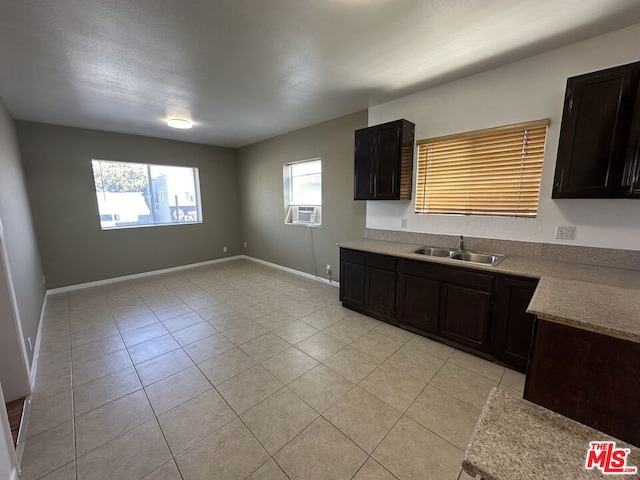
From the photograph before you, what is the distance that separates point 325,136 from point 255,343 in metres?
3.16

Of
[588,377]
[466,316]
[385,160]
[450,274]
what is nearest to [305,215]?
[385,160]

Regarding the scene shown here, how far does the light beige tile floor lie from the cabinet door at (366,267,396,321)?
0.57 feet

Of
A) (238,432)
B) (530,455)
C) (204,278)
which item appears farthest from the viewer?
(204,278)

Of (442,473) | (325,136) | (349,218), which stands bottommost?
(442,473)

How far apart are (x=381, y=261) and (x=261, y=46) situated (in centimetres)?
233

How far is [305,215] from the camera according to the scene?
476cm

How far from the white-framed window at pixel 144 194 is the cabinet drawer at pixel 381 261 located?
4253mm

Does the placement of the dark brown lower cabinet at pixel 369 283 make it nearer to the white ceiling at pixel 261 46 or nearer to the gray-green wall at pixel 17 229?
the white ceiling at pixel 261 46

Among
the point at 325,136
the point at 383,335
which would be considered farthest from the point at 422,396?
the point at 325,136

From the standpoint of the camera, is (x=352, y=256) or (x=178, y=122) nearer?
(x=352, y=256)

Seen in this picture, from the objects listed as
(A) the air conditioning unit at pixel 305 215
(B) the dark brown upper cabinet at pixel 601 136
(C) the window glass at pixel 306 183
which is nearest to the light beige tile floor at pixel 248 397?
(B) the dark brown upper cabinet at pixel 601 136

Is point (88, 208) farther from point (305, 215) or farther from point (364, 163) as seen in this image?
point (364, 163)

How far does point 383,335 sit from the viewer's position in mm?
2807

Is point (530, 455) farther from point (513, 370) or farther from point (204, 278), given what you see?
point (204, 278)
